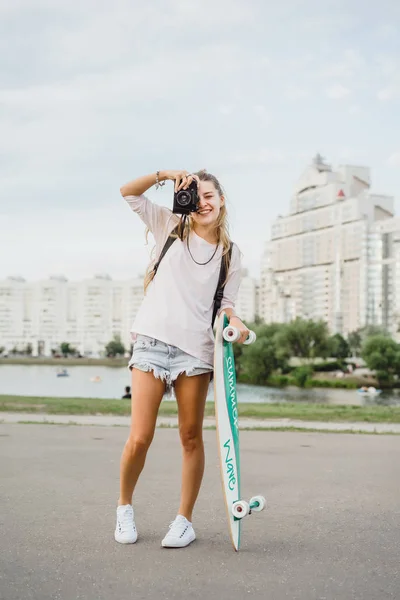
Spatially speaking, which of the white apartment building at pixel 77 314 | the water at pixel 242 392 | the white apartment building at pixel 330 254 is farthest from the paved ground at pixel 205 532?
the white apartment building at pixel 77 314

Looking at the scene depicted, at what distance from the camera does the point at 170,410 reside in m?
12.1

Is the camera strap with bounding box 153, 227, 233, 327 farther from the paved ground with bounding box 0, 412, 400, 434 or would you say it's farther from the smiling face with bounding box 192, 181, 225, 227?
the paved ground with bounding box 0, 412, 400, 434

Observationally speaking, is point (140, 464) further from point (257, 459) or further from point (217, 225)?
point (257, 459)

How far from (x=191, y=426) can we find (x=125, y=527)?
57 cm

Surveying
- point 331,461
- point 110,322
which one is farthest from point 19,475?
point 110,322

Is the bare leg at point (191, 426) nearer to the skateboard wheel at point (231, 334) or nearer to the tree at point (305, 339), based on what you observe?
the skateboard wheel at point (231, 334)

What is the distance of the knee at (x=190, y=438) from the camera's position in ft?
12.0

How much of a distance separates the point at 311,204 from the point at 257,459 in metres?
159

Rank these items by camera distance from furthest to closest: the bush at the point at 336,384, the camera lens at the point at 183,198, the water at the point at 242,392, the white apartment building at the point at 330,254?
1. the white apartment building at the point at 330,254
2. the bush at the point at 336,384
3. the water at the point at 242,392
4. the camera lens at the point at 183,198

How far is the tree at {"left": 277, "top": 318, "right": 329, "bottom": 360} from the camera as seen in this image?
76.6m

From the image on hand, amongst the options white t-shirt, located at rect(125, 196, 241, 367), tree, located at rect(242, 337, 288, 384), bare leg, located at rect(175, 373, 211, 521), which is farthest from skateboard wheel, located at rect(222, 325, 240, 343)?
tree, located at rect(242, 337, 288, 384)

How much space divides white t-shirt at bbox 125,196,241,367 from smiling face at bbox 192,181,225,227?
0.27 feet

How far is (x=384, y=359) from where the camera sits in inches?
2633

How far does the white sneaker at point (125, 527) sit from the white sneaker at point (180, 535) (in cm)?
16
